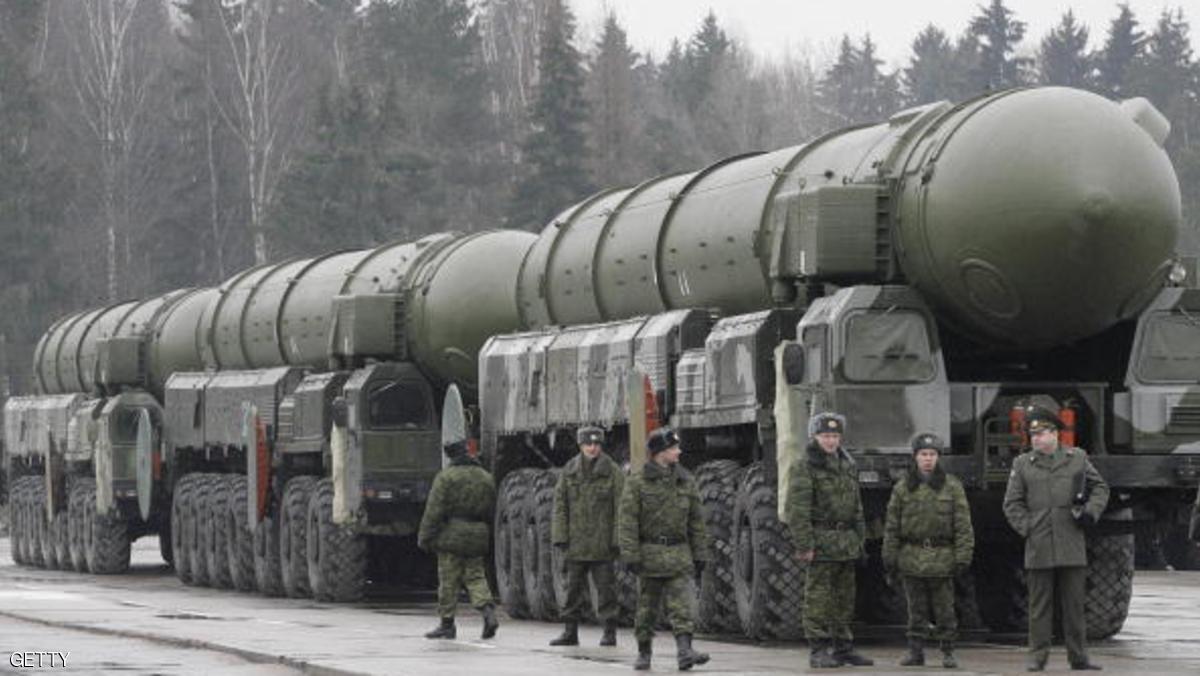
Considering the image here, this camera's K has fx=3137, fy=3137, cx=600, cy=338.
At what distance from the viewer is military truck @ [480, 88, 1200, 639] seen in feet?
68.0

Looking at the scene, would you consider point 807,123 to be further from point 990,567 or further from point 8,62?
point 990,567

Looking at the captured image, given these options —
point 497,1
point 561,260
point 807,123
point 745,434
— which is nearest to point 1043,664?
point 745,434

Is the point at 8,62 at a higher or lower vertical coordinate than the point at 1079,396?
higher

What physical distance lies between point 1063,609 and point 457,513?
6024 mm

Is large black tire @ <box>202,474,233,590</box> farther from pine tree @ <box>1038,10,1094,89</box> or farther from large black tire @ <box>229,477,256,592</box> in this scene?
pine tree @ <box>1038,10,1094,89</box>

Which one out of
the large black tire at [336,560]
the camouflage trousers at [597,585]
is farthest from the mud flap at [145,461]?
the camouflage trousers at [597,585]

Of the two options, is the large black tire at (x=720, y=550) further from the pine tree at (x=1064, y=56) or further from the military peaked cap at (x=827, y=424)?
the pine tree at (x=1064, y=56)

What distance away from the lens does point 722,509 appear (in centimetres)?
2280

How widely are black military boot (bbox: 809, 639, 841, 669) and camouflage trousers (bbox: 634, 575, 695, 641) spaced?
0.78 m

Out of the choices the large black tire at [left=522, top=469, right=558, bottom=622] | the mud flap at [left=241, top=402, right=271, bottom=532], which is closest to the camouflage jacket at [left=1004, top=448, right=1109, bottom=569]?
the large black tire at [left=522, top=469, right=558, bottom=622]

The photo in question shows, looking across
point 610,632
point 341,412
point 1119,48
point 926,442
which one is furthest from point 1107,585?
point 1119,48

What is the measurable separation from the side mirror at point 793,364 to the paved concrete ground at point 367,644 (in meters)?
1.84

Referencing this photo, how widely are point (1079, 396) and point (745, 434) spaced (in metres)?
2.68

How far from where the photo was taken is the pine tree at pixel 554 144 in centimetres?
7512
